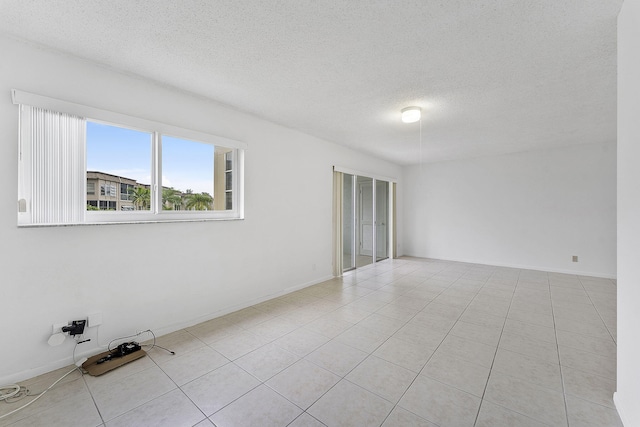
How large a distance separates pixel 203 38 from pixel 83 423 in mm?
2654

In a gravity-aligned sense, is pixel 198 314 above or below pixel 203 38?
below

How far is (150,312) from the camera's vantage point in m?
2.60

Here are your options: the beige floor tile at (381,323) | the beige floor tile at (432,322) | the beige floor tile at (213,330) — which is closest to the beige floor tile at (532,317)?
the beige floor tile at (432,322)

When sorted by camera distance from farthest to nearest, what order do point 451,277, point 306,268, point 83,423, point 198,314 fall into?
point 451,277, point 306,268, point 198,314, point 83,423

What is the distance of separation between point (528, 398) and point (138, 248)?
3.36 m

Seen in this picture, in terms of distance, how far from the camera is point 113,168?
97.2 inches

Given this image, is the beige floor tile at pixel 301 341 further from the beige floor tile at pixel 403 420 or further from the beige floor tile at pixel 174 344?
the beige floor tile at pixel 403 420

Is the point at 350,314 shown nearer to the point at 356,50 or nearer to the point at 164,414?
the point at 164,414

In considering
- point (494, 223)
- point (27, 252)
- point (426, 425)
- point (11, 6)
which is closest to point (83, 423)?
point (27, 252)

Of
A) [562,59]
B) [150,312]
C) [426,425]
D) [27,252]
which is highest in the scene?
[562,59]

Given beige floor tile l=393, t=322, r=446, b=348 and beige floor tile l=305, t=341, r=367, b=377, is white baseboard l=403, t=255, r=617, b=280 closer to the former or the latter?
beige floor tile l=393, t=322, r=446, b=348

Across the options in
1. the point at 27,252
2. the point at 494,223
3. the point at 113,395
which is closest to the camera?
the point at 113,395

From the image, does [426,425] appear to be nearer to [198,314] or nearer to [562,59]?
[198,314]

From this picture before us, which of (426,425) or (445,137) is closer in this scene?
(426,425)
